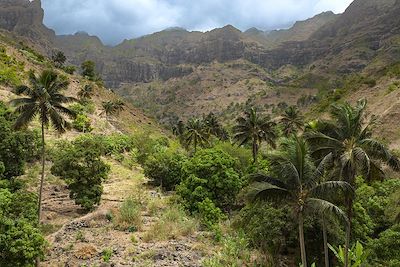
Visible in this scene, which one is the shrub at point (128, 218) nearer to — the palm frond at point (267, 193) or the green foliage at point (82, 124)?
the palm frond at point (267, 193)

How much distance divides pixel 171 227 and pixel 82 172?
10.5m

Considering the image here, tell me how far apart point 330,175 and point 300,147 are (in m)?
3.91

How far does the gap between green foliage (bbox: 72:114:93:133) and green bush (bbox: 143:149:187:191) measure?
92.4 ft

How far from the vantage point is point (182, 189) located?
44.1m

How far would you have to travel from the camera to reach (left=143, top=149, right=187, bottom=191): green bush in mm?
55188

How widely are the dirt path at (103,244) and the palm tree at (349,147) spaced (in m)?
12.9

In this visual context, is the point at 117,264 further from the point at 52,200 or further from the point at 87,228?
the point at 52,200

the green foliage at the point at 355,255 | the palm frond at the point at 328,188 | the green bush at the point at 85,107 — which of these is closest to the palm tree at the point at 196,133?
the green bush at the point at 85,107

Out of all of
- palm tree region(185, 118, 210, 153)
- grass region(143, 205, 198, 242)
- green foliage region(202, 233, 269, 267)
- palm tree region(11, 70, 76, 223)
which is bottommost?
green foliage region(202, 233, 269, 267)

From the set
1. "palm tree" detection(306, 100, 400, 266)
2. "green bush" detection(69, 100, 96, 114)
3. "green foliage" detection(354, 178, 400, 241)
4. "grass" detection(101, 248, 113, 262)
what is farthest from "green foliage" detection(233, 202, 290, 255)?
"green bush" detection(69, 100, 96, 114)

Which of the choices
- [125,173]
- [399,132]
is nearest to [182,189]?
[125,173]

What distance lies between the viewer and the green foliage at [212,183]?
43.5 metres

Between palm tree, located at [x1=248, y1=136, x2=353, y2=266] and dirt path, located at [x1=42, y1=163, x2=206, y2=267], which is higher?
palm tree, located at [x1=248, y1=136, x2=353, y2=266]

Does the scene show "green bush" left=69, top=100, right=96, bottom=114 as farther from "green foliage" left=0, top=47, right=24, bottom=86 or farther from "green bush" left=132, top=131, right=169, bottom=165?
"green bush" left=132, top=131, right=169, bottom=165
